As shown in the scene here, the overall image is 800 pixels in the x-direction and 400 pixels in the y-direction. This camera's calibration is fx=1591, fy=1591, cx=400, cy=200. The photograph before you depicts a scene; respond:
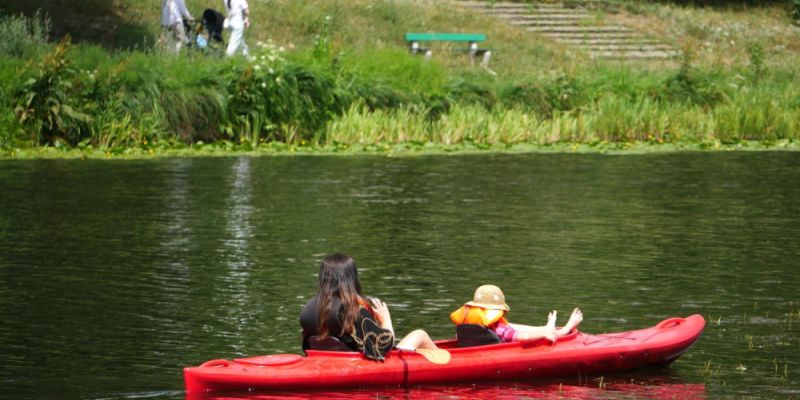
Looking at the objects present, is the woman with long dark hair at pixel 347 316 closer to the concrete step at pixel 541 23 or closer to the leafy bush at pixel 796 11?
the concrete step at pixel 541 23

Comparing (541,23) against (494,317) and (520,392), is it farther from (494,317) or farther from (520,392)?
(520,392)

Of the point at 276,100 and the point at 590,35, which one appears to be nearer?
the point at 276,100

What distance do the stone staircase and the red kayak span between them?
27910 mm

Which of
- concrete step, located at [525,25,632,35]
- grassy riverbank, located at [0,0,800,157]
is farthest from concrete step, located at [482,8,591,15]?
grassy riverbank, located at [0,0,800,157]

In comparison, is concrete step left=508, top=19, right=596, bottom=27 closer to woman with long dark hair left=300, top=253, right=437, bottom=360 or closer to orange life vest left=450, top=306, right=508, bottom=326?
orange life vest left=450, top=306, right=508, bottom=326

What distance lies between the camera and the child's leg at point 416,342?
10258mm

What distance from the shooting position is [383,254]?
15977mm

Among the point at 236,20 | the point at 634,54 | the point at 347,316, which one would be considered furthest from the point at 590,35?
the point at 347,316

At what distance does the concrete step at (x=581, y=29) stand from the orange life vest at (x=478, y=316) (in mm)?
31486

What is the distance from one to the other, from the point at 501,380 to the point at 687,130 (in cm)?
1927

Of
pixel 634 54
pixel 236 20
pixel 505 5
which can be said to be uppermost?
pixel 236 20

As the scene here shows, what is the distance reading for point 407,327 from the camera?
477 inches

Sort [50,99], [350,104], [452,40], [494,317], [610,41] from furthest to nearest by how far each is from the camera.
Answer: [610,41] → [452,40] → [350,104] → [50,99] → [494,317]

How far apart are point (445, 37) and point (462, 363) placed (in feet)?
89.3
